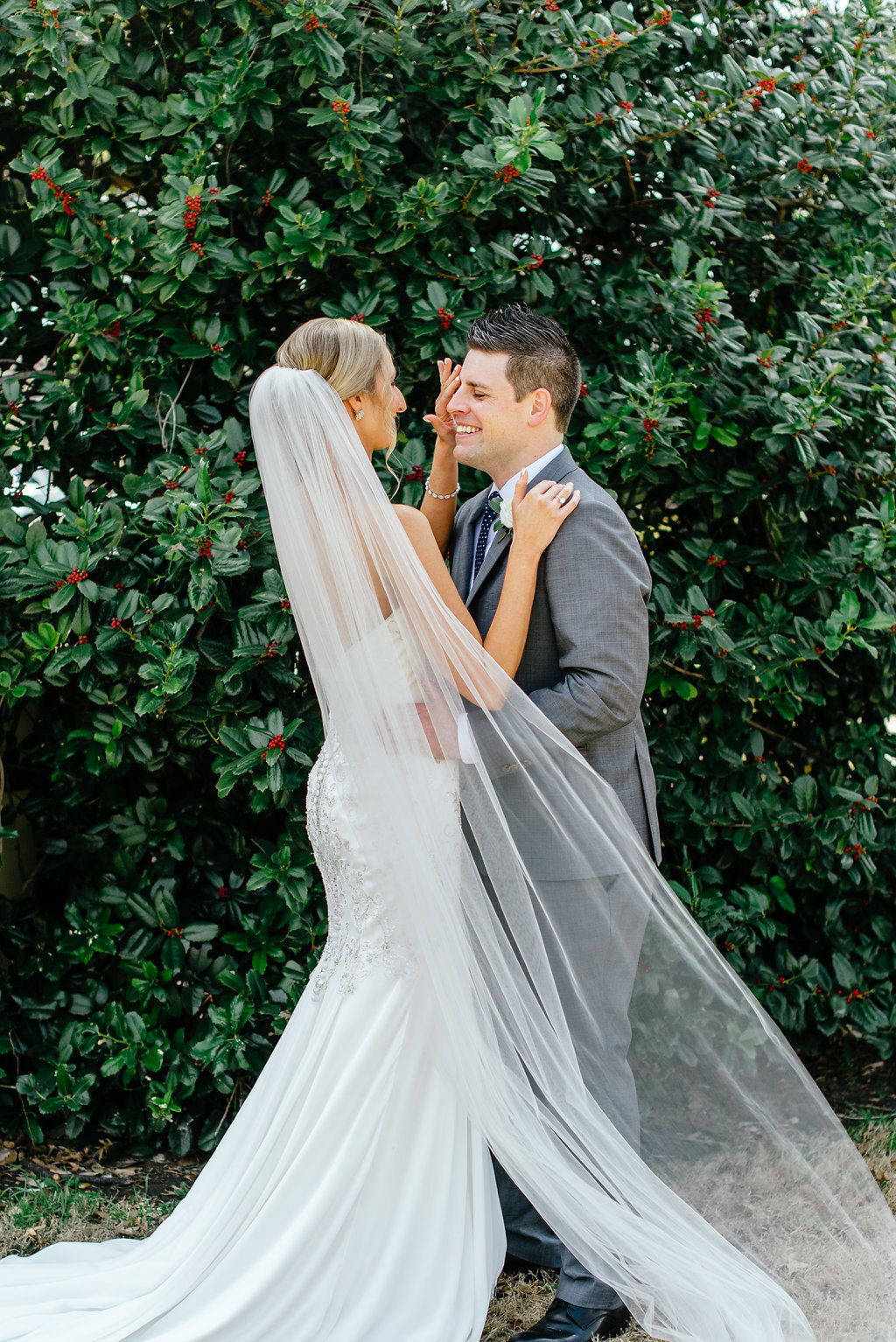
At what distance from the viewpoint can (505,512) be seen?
9.07 feet

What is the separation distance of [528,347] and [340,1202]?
1964 mm

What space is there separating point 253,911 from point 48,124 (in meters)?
2.38

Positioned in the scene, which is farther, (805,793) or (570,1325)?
(805,793)

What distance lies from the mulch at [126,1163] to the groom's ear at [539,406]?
2375 mm

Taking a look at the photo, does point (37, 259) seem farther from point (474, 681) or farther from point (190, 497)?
point (474, 681)

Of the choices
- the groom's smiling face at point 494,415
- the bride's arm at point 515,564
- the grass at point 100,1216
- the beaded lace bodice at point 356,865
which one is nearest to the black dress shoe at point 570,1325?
the grass at point 100,1216

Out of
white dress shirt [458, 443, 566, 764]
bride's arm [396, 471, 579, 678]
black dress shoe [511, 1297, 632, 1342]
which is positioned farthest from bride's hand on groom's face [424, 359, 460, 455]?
black dress shoe [511, 1297, 632, 1342]

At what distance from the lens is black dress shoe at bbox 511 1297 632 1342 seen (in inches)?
101

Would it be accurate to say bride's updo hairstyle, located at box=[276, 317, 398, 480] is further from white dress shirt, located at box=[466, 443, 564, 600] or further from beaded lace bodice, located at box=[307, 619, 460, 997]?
beaded lace bodice, located at box=[307, 619, 460, 997]

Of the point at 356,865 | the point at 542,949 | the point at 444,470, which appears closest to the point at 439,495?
the point at 444,470

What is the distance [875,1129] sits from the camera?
366 cm

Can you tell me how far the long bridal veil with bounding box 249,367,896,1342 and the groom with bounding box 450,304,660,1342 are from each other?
70 millimetres

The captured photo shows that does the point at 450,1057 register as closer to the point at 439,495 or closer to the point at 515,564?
the point at 515,564

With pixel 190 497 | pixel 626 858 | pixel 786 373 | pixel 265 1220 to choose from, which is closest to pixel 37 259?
pixel 190 497
